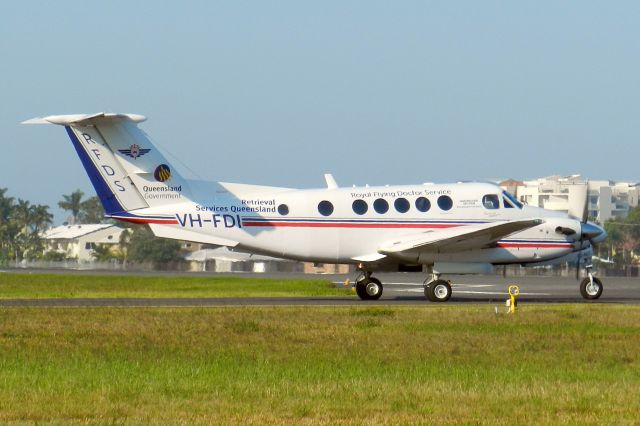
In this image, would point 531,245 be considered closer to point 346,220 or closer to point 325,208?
point 346,220

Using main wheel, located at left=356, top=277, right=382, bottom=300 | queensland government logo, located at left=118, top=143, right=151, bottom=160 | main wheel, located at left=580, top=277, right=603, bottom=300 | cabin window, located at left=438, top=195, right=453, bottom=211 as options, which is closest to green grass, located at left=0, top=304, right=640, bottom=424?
queensland government logo, located at left=118, top=143, right=151, bottom=160

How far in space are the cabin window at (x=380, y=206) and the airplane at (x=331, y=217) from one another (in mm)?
29

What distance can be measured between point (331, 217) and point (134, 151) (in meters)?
5.98

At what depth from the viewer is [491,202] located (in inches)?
1443

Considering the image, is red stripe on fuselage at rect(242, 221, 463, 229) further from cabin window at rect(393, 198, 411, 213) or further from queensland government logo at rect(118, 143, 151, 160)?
queensland government logo at rect(118, 143, 151, 160)

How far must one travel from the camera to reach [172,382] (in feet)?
54.7

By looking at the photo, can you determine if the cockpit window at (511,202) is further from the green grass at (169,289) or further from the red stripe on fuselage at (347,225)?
the green grass at (169,289)

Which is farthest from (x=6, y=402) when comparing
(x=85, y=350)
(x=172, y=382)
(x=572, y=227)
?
(x=572, y=227)

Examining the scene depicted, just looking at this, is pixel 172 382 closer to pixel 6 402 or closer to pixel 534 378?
pixel 6 402

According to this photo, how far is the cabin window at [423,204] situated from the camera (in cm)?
3609

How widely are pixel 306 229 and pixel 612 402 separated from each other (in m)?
21.1

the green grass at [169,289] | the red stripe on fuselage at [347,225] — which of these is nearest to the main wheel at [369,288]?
the red stripe on fuselage at [347,225]

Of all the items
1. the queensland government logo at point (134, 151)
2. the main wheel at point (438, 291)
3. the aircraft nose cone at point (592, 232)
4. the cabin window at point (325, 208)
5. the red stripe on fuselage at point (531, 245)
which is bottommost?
the main wheel at point (438, 291)

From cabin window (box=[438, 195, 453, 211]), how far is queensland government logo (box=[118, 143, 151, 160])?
343 inches
